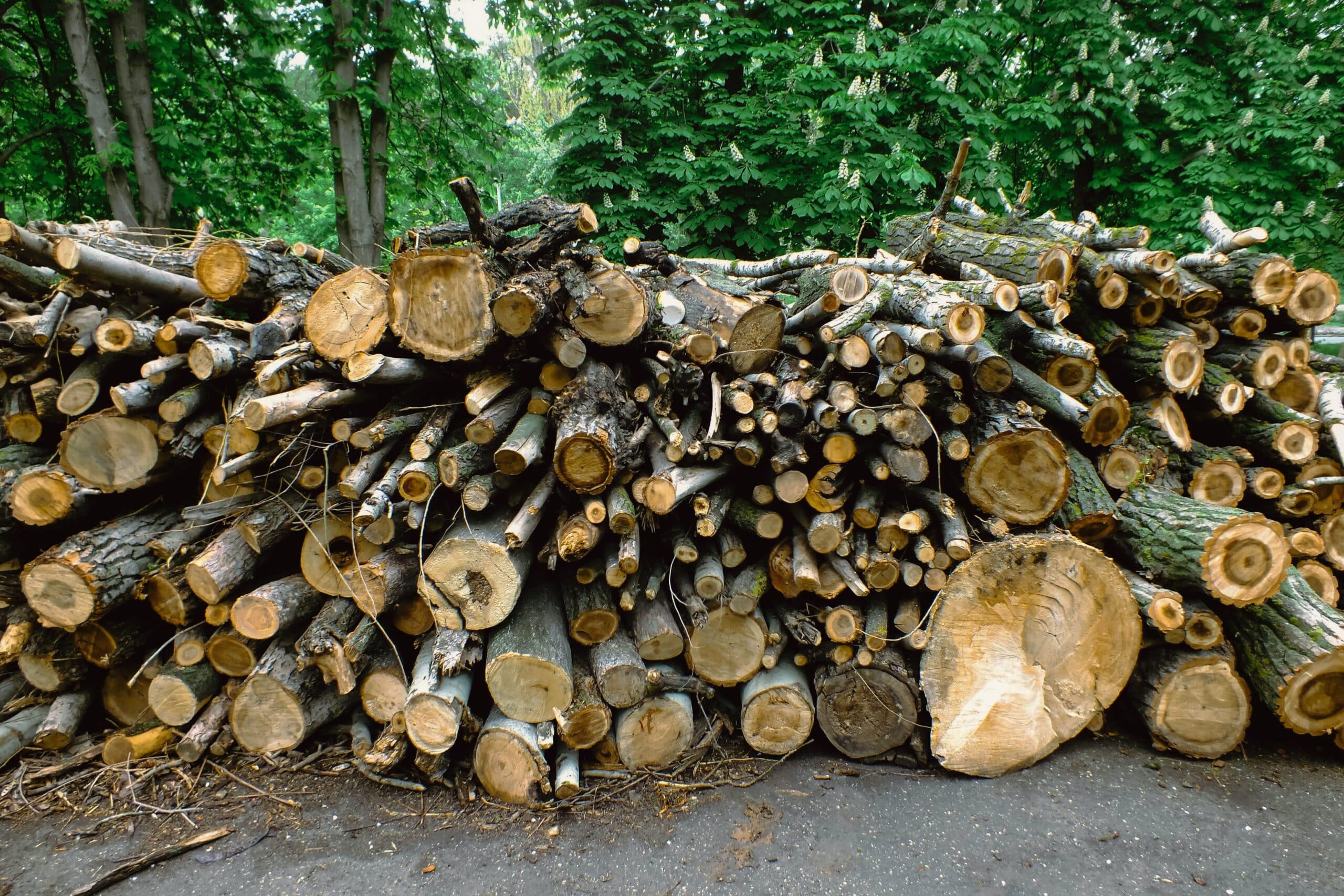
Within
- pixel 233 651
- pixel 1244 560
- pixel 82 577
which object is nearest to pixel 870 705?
pixel 1244 560

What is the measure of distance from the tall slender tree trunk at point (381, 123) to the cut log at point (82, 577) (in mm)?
5473

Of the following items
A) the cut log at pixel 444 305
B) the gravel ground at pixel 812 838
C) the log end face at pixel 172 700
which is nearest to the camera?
the gravel ground at pixel 812 838

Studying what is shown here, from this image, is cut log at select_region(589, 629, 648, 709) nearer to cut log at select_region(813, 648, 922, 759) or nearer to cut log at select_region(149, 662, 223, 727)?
cut log at select_region(813, 648, 922, 759)

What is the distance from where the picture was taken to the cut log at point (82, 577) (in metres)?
2.76

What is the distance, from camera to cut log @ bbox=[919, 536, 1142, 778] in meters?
2.65

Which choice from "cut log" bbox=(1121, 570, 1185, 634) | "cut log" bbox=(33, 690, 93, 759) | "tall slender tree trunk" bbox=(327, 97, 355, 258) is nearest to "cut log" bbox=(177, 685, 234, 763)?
"cut log" bbox=(33, 690, 93, 759)

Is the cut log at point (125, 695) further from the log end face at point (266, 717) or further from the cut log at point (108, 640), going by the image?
the log end face at point (266, 717)

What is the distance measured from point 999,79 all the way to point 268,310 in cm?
749

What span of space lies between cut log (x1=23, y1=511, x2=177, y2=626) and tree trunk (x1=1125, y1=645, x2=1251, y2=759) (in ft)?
15.4

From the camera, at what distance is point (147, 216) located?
6.35 metres

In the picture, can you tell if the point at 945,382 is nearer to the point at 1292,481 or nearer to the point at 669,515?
the point at 669,515

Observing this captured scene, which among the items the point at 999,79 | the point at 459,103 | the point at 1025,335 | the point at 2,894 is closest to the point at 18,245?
the point at 2,894

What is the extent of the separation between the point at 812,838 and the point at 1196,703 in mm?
1821

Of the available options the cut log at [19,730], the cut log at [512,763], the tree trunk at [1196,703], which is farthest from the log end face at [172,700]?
the tree trunk at [1196,703]
